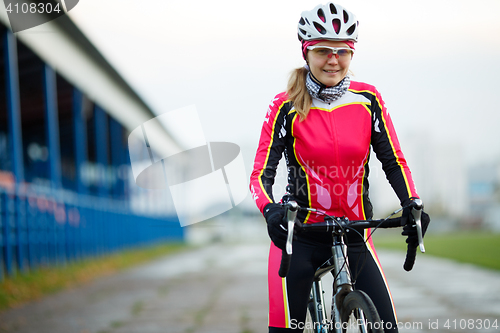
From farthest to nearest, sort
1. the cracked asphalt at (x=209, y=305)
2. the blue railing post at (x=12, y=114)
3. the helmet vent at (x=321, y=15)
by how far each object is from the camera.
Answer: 1. the blue railing post at (x=12, y=114)
2. the cracked asphalt at (x=209, y=305)
3. the helmet vent at (x=321, y=15)

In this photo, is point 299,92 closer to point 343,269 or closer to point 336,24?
point 336,24

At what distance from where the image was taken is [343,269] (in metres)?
2.76

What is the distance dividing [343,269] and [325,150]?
1.87 ft

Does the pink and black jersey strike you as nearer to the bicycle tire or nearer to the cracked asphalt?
the bicycle tire

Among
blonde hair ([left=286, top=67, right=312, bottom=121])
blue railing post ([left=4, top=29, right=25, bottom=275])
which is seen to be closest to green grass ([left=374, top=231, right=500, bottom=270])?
blue railing post ([left=4, top=29, right=25, bottom=275])

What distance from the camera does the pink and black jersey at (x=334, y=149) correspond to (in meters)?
2.83

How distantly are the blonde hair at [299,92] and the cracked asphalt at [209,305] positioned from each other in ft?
10.6

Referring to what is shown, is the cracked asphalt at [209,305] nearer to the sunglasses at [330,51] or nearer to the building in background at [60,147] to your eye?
the building in background at [60,147]

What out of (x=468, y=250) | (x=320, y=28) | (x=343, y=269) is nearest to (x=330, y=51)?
(x=320, y=28)

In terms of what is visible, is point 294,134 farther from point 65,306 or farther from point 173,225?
point 173,225

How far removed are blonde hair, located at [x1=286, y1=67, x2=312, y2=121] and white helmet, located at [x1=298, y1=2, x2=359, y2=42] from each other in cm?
20

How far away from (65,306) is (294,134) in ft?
18.7

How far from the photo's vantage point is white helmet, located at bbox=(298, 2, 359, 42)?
110 inches

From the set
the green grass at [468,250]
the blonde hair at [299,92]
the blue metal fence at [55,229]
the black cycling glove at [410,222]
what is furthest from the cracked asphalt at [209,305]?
the blonde hair at [299,92]
